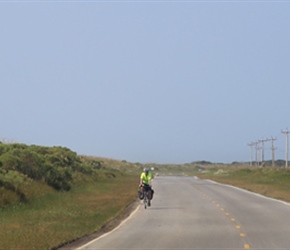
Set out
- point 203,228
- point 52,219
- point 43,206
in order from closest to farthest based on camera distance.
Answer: point 203,228 < point 52,219 < point 43,206

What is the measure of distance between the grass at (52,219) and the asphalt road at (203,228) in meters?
1.08

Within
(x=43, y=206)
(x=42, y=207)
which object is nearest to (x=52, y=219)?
(x=42, y=207)

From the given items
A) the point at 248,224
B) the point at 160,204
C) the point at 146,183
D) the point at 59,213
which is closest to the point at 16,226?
the point at 59,213

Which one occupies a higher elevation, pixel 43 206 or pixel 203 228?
pixel 43 206

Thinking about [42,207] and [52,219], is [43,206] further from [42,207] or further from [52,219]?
[52,219]

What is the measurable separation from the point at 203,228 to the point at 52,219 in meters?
5.86

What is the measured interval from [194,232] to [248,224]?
314 centimetres

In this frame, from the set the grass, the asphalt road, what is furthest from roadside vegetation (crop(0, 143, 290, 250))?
the asphalt road

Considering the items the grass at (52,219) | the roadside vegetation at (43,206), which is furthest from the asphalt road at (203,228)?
the roadside vegetation at (43,206)

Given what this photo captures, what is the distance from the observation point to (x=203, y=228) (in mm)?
21828

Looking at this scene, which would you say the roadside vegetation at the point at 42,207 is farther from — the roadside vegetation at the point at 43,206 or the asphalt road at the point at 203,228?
the asphalt road at the point at 203,228

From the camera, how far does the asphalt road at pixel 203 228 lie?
17328 millimetres

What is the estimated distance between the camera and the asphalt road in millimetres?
17328

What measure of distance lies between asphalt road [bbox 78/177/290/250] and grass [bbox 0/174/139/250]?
108 cm
